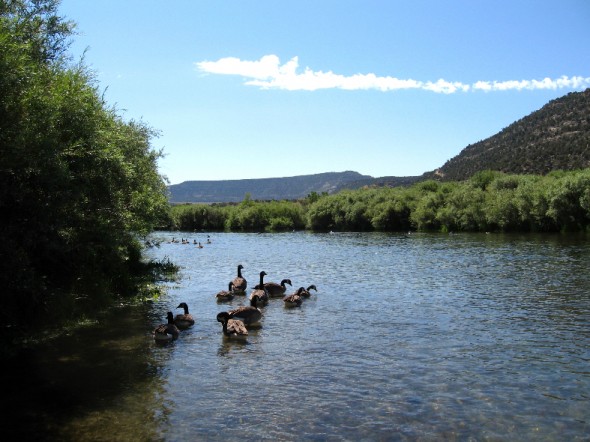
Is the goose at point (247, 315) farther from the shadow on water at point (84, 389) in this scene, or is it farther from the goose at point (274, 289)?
the goose at point (274, 289)

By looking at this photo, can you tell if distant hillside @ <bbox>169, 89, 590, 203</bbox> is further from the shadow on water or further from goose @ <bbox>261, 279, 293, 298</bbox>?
the shadow on water

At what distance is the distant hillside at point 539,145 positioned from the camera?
116 meters

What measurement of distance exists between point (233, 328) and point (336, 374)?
491cm

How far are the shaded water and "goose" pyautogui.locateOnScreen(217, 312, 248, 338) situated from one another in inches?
13.9

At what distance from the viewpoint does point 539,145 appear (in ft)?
426

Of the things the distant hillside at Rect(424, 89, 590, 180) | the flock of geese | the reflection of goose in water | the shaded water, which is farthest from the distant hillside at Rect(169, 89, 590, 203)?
the shaded water

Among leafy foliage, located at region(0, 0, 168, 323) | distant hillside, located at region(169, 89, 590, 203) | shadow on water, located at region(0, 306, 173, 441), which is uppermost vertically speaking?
distant hillside, located at region(169, 89, 590, 203)

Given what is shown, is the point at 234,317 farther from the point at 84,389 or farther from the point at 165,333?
the point at 84,389

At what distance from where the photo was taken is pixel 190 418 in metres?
10.3

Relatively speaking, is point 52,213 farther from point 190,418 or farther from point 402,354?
point 402,354

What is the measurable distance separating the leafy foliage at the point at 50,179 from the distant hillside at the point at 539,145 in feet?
351

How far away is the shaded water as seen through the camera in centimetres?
988

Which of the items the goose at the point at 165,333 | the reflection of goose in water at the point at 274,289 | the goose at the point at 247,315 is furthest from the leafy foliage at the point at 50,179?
the reflection of goose in water at the point at 274,289

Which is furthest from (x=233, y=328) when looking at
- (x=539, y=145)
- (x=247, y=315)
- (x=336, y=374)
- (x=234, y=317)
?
(x=539, y=145)
